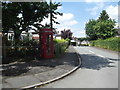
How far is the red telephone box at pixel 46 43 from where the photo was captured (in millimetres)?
12922

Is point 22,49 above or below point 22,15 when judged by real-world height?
below

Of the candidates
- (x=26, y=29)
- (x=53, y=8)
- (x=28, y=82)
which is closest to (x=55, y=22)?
(x=53, y=8)

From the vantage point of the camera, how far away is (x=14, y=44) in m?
13.0

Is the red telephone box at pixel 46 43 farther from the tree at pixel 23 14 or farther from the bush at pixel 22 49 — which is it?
the tree at pixel 23 14

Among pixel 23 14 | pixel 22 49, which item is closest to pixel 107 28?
pixel 23 14

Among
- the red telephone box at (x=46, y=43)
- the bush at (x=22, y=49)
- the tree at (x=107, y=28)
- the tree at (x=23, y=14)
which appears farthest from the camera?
the tree at (x=107, y=28)

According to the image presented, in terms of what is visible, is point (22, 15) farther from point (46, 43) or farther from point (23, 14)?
point (46, 43)

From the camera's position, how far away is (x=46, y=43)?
43.1 feet

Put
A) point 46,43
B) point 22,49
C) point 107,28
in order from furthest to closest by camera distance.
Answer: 1. point 107,28
2. point 46,43
3. point 22,49

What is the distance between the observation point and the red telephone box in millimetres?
12922

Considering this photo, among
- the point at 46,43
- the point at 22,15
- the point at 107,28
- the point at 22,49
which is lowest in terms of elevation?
the point at 22,49

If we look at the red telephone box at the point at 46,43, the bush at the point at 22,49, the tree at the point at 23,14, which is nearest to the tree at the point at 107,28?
the tree at the point at 23,14

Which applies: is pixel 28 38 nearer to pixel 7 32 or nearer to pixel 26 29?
pixel 26 29

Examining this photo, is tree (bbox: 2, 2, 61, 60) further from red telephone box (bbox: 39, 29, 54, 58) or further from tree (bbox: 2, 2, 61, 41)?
Result: red telephone box (bbox: 39, 29, 54, 58)
